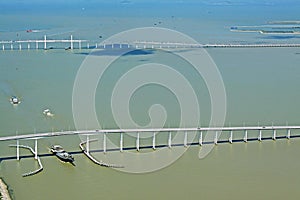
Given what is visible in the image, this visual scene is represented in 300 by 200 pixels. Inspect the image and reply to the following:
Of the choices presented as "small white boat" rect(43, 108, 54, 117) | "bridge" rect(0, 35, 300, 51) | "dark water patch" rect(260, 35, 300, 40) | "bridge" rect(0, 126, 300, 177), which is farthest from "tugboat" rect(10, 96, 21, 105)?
"dark water patch" rect(260, 35, 300, 40)

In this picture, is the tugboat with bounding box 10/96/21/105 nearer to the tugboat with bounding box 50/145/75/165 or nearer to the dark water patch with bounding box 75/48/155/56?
the tugboat with bounding box 50/145/75/165

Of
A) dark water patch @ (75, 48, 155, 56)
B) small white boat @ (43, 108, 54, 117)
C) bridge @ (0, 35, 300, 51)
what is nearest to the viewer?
small white boat @ (43, 108, 54, 117)

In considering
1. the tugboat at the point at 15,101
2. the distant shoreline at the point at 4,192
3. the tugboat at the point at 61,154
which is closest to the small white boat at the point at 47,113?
the tugboat at the point at 15,101

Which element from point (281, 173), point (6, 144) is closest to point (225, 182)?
point (281, 173)

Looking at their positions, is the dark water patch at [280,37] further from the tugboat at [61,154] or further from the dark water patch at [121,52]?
the tugboat at [61,154]

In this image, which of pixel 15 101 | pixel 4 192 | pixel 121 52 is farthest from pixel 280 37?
pixel 4 192

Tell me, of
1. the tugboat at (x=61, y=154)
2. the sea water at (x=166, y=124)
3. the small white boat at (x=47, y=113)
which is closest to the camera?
the sea water at (x=166, y=124)

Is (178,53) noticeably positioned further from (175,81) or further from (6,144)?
(6,144)

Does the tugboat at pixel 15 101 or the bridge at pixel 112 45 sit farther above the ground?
the bridge at pixel 112 45
